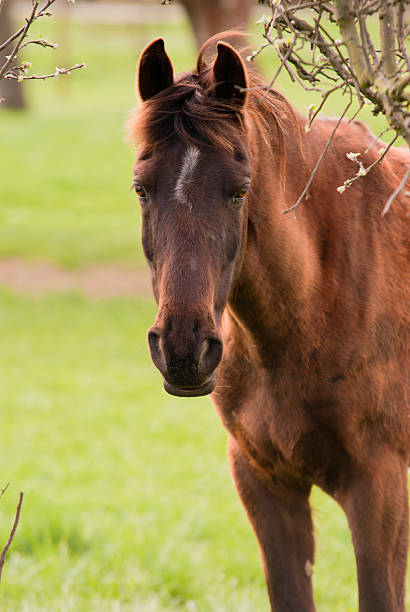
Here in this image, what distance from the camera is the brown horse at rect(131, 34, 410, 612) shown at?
2.56m

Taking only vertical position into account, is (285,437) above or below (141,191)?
below

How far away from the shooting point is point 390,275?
124 inches

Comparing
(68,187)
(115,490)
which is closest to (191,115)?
(115,490)

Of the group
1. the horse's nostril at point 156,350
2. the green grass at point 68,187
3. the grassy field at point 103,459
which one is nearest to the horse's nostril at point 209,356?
the horse's nostril at point 156,350

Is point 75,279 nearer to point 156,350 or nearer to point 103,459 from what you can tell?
point 103,459

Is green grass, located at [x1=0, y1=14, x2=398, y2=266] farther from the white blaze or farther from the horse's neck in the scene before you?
the white blaze

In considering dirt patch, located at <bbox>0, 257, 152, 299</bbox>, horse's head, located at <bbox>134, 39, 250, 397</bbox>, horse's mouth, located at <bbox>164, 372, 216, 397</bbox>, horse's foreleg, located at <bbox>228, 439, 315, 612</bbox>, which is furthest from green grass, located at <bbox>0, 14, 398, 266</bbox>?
horse's mouth, located at <bbox>164, 372, 216, 397</bbox>

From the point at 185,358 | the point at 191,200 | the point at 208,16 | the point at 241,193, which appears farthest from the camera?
the point at 208,16

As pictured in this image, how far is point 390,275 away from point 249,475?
3.22 feet

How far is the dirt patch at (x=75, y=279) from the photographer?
486 inches

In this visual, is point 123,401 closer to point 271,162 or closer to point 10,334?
point 10,334

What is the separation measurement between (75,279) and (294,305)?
989cm

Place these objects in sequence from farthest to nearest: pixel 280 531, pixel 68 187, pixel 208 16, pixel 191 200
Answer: pixel 68 187 < pixel 208 16 < pixel 280 531 < pixel 191 200

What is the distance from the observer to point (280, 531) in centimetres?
342
